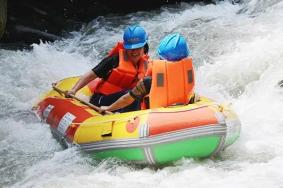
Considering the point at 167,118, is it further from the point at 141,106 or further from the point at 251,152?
the point at 251,152

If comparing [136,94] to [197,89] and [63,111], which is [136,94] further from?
[197,89]

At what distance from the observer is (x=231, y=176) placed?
4.38 meters

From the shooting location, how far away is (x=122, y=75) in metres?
5.51

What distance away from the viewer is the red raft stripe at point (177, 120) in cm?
449

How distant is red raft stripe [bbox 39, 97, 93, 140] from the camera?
5.33m

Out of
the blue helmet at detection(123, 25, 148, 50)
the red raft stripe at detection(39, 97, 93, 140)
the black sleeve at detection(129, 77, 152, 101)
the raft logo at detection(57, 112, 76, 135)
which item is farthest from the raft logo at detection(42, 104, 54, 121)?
the black sleeve at detection(129, 77, 152, 101)

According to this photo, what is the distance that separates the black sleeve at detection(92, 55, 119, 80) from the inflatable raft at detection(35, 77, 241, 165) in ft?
2.24

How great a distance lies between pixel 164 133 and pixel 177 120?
16 cm

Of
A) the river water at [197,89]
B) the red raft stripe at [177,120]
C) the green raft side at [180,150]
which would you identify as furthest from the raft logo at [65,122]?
the red raft stripe at [177,120]

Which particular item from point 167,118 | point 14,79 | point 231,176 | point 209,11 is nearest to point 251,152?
point 231,176

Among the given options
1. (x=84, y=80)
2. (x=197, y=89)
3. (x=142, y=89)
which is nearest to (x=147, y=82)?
(x=142, y=89)

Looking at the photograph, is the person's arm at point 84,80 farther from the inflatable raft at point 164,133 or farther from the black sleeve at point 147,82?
the black sleeve at point 147,82

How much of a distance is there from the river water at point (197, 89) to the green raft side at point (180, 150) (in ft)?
0.26

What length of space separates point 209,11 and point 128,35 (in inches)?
203
